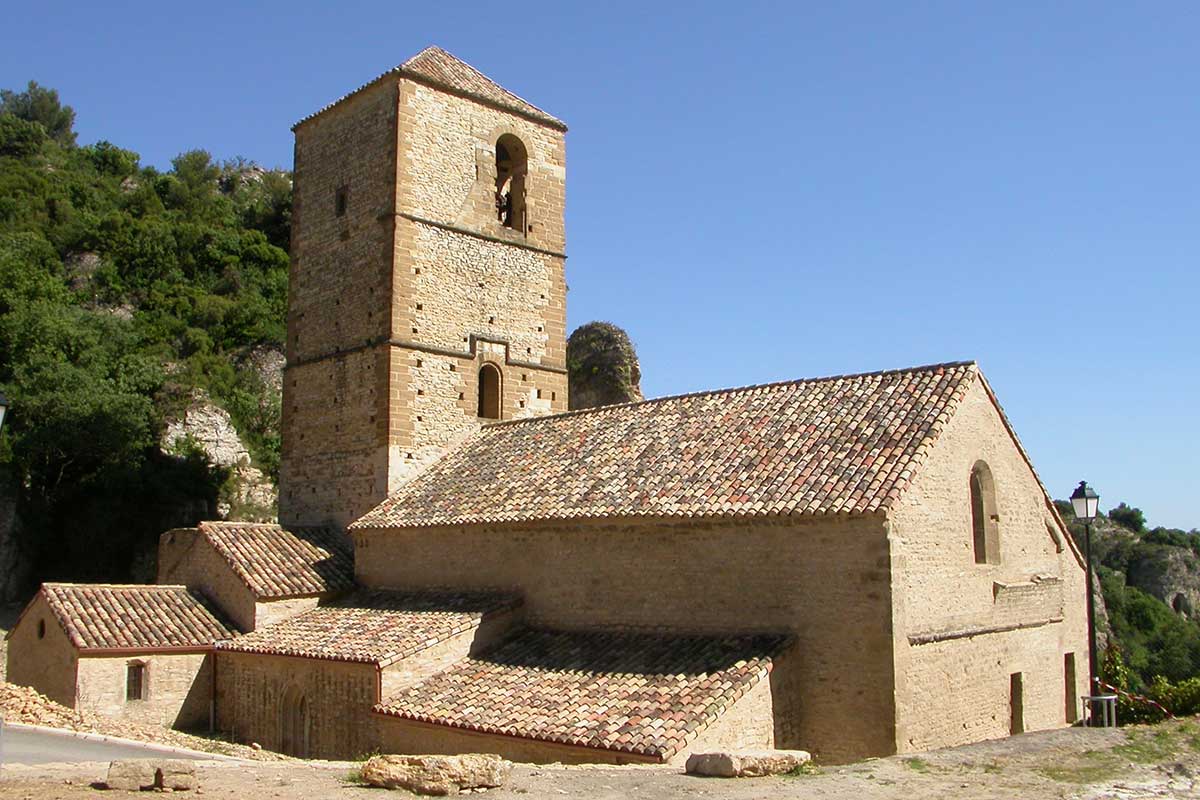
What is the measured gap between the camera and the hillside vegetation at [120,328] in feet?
80.8

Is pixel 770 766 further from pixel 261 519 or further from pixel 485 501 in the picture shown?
pixel 261 519

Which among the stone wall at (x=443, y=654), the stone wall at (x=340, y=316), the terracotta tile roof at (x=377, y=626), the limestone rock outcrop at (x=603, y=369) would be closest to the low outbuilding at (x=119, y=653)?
the terracotta tile roof at (x=377, y=626)

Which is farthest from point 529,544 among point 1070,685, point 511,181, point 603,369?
point 603,369

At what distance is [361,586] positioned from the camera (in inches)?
687

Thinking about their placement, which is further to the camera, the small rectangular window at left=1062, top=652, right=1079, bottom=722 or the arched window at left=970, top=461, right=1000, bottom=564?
the small rectangular window at left=1062, top=652, right=1079, bottom=722

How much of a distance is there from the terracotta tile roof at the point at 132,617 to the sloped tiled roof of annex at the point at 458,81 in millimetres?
10539

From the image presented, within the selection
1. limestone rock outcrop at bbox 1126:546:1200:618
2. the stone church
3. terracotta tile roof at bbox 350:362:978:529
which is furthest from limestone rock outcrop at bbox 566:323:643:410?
limestone rock outcrop at bbox 1126:546:1200:618

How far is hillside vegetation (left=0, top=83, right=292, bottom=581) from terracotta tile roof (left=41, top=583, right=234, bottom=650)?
28.1 feet

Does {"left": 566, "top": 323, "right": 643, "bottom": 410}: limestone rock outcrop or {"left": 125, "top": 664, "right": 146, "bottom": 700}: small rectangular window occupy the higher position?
{"left": 566, "top": 323, "right": 643, "bottom": 410}: limestone rock outcrop

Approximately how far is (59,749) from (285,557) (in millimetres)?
6703

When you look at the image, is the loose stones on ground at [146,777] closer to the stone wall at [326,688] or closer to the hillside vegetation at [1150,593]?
the stone wall at [326,688]

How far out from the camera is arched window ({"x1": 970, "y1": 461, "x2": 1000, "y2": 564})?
13.9m

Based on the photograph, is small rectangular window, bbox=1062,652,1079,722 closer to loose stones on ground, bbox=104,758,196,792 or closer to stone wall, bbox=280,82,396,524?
stone wall, bbox=280,82,396,524

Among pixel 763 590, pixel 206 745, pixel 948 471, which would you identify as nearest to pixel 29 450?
pixel 206 745
